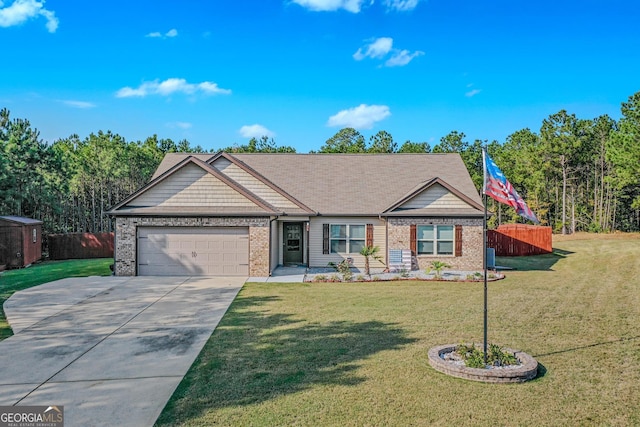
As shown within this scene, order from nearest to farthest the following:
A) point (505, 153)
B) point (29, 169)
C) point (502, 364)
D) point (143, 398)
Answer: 1. point (143, 398)
2. point (502, 364)
3. point (29, 169)
4. point (505, 153)

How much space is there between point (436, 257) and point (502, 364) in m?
12.5

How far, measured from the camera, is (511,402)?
5809 mm

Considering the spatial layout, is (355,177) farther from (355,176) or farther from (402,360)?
(402,360)

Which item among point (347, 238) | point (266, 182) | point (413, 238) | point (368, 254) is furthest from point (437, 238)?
point (266, 182)

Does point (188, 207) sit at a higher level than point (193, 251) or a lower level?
higher

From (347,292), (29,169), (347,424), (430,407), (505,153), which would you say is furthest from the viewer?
(505,153)

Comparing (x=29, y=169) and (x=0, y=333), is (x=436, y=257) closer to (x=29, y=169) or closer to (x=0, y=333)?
(x=0, y=333)

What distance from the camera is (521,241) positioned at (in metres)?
26.0

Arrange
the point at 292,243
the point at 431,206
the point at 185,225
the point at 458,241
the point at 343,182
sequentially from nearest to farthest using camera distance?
the point at 185,225, the point at 458,241, the point at 431,206, the point at 292,243, the point at 343,182

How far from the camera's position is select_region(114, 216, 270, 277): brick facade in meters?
17.4

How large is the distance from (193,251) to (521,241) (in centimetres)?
1913

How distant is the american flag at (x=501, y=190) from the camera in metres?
7.10

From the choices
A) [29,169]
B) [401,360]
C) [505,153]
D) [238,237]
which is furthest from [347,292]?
[505,153]

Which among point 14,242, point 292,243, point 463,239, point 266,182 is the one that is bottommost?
point 292,243
